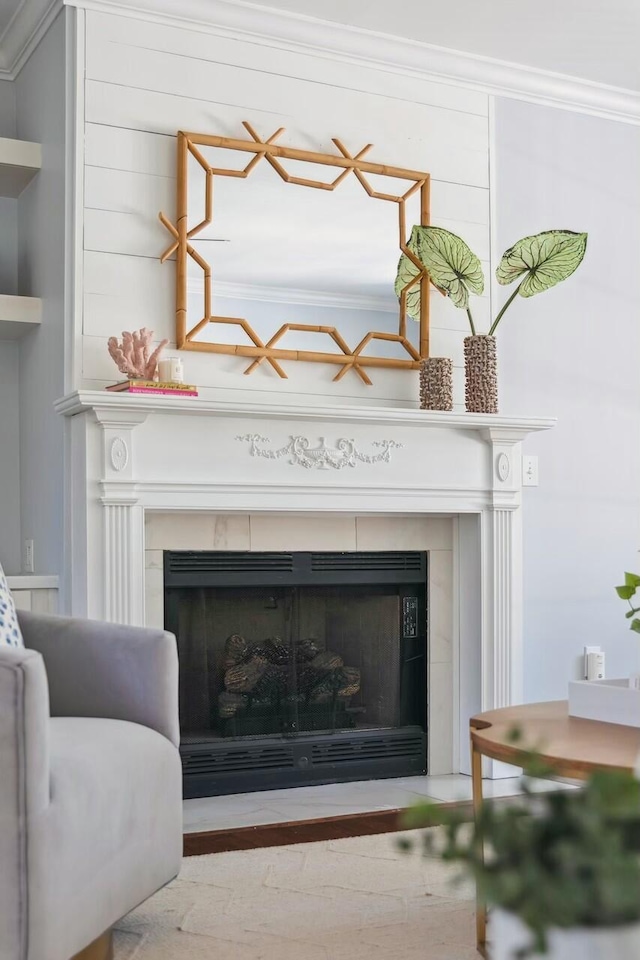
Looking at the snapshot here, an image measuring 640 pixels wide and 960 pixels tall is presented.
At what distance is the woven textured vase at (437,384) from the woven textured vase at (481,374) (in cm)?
8

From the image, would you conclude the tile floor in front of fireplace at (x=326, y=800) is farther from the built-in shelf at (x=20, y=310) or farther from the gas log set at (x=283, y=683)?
the built-in shelf at (x=20, y=310)

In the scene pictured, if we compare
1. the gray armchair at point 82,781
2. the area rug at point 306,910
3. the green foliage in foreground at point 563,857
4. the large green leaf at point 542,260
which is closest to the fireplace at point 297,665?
the area rug at point 306,910

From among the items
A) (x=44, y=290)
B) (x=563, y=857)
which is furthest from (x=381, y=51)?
(x=563, y=857)

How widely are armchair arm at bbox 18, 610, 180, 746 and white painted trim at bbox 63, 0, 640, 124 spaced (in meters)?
1.89

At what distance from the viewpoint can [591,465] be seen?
396cm

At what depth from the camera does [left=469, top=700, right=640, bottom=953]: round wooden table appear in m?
1.78

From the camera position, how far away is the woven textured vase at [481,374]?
353cm

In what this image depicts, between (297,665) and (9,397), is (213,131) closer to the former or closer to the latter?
(9,397)

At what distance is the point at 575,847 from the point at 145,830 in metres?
1.44

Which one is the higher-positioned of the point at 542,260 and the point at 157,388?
the point at 542,260

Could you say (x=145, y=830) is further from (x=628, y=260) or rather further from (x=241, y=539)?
(x=628, y=260)

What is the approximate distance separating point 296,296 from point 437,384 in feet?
1.71

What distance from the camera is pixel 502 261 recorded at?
347 centimetres

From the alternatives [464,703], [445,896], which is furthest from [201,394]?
[445,896]
